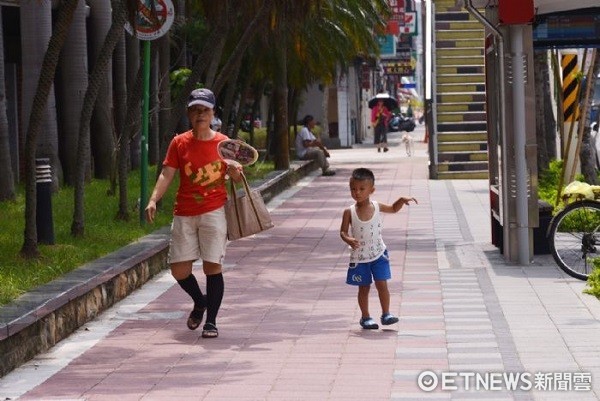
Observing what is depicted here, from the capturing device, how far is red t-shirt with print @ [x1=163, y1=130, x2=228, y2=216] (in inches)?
456

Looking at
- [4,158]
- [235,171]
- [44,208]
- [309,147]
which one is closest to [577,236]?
[235,171]

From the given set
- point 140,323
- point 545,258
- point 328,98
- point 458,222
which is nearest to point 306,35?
point 458,222

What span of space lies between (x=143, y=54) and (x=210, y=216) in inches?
290

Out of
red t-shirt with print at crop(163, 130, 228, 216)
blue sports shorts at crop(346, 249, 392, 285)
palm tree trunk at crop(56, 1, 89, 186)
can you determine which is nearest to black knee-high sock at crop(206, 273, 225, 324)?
red t-shirt with print at crop(163, 130, 228, 216)

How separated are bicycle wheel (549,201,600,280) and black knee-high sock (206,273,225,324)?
3708 mm

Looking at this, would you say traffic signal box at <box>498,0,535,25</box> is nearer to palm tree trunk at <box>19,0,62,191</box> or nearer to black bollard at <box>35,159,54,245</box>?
black bollard at <box>35,159,54,245</box>

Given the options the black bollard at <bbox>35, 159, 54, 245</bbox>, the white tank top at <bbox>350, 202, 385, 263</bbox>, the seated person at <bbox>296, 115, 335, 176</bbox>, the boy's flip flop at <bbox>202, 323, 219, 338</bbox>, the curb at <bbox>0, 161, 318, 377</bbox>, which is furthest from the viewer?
the seated person at <bbox>296, 115, 335, 176</bbox>

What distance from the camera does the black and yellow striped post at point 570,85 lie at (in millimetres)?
21156

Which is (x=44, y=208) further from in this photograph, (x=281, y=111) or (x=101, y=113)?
(x=281, y=111)

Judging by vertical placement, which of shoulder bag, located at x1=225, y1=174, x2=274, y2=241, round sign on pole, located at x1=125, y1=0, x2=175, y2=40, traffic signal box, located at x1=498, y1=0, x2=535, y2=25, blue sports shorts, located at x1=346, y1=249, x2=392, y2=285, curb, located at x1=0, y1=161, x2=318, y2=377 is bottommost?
curb, located at x1=0, y1=161, x2=318, y2=377

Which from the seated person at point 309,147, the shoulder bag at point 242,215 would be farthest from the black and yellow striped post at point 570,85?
the seated person at point 309,147

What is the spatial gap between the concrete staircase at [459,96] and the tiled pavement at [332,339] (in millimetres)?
16324

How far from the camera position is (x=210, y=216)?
1157 centimetres

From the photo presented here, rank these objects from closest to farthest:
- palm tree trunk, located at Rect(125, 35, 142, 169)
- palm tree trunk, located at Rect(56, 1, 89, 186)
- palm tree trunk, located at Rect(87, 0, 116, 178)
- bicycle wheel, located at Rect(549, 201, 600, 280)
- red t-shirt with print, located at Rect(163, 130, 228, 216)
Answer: red t-shirt with print, located at Rect(163, 130, 228, 216) < bicycle wheel, located at Rect(549, 201, 600, 280) < palm tree trunk, located at Rect(56, 1, 89, 186) < palm tree trunk, located at Rect(87, 0, 116, 178) < palm tree trunk, located at Rect(125, 35, 142, 169)
